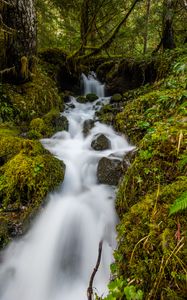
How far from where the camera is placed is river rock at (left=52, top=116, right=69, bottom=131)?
5.87 m

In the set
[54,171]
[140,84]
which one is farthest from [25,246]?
[140,84]

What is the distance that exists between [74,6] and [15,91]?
15.0ft

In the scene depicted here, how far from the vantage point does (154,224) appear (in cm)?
191

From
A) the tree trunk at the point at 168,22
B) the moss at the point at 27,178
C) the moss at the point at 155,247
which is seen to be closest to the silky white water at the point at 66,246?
the moss at the point at 27,178

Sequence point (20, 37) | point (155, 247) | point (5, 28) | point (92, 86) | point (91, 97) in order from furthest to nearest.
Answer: point (92, 86), point (91, 97), point (20, 37), point (5, 28), point (155, 247)

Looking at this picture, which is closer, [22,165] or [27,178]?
[27,178]

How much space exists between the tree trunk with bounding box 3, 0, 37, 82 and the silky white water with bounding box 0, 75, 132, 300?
10.9 feet

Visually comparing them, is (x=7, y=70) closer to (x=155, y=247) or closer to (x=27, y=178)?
(x=27, y=178)

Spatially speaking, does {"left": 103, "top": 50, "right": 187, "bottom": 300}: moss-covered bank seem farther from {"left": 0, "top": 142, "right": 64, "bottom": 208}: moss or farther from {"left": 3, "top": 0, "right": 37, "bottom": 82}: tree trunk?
{"left": 3, "top": 0, "right": 37, "bottom": 82}: tree trunk

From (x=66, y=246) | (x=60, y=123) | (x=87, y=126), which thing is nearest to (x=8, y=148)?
(x=66, y=246)

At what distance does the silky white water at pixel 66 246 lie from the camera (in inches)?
96.5

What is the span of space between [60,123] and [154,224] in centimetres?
446

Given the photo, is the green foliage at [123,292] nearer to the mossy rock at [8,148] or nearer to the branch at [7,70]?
the mossy rock at [8,148]

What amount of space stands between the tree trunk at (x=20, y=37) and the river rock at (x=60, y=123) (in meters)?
1.50
